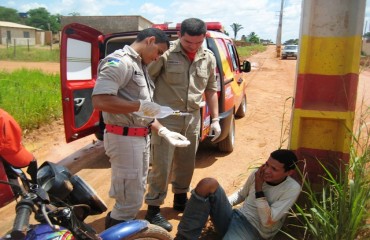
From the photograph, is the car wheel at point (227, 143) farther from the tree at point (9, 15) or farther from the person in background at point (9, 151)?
the tree at point (9, 15)

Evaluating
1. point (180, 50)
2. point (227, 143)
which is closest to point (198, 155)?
point (227, 143)

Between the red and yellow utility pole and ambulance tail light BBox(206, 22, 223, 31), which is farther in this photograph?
ambulance tail light BBox(206, 22, 223, 31)

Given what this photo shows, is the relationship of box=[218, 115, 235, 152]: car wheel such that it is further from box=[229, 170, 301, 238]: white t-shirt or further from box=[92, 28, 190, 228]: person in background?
box=[92, 28, 190, 228]: person in background

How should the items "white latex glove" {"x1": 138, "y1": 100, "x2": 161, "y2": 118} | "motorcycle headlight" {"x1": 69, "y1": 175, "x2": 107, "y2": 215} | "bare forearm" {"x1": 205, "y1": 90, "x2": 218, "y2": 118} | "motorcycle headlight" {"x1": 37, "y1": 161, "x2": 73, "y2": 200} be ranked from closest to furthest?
"motorcycle headlight" {"x1": 37, "y1": 161, "x2": 73, "y2": 200}
"motorcycle headlight" {"x1": 69, "y1": 175, "x2": 107, "y2": 215}
"white latex glove" {"x1": 138, "y1": 100, "x2": 161, "y2": 118}
"bare forearm" {"x1": 205, "y1": 90, "x2": 218, "y2": 118}

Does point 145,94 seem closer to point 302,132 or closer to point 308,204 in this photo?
point 302,132

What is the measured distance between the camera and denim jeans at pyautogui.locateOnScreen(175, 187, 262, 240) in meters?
2.74

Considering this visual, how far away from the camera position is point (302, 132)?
3.02 metres

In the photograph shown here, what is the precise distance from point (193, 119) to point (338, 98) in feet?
4.21

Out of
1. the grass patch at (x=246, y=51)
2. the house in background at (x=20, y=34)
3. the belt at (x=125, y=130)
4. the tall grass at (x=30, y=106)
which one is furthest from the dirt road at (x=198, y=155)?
the house in background at (x=20, y=34)

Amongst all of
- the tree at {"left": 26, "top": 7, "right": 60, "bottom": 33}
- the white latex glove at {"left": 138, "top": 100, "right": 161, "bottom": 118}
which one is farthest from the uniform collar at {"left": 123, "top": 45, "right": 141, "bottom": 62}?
the tree at {"left": 26, "top": 7, "right": 60, "bottom": 33}

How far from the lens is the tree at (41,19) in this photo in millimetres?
85875

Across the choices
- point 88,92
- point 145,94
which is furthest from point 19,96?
point 145,94

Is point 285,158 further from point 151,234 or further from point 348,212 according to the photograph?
point 151,234

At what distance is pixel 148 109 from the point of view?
254cm
